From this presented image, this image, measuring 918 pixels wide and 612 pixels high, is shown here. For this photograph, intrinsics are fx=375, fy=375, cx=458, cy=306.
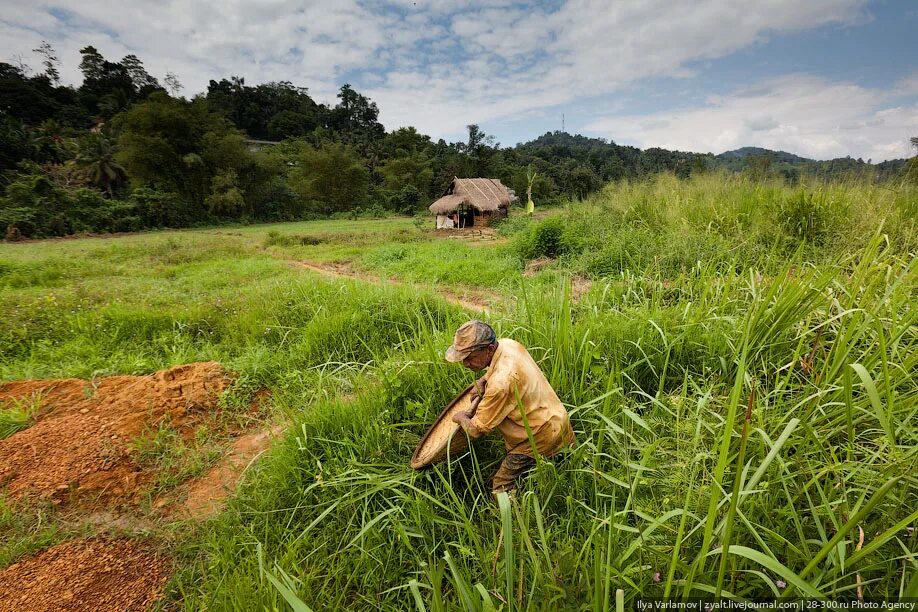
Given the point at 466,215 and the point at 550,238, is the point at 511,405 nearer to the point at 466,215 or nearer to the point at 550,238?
the point at 550,238

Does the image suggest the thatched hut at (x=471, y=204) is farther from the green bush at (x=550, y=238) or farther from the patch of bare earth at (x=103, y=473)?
the patch of bare earth at (x=103, y=473)

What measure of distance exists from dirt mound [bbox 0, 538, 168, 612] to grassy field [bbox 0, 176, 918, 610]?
0.14 meters

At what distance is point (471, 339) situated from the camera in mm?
2104

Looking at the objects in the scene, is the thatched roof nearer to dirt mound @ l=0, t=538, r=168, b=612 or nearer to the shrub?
the shrub

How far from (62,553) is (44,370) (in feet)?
10.5

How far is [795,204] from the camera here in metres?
5.42

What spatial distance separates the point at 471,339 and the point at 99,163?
3509 cm

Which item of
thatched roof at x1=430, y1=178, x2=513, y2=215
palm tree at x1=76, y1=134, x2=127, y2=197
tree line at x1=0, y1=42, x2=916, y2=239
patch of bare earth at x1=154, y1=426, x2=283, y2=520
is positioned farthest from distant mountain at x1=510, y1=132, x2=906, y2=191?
palm tree at x1=76, y1=134, x2=127, y2=197

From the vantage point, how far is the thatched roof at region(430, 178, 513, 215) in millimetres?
22312

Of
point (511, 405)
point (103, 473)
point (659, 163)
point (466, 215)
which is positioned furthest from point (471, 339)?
point (659, 163)

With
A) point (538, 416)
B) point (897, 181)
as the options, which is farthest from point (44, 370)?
point (897, 181)

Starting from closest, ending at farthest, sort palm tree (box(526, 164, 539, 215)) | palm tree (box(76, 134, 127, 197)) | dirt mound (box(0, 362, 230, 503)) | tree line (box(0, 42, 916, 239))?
dirt mound (box(0, 362, 230, 503)) → palm tree (box(526, 164, 539, 215)) → tree line (box(0, 42, 916, 239)) → palm tree (box(76, 134, 127, 197))

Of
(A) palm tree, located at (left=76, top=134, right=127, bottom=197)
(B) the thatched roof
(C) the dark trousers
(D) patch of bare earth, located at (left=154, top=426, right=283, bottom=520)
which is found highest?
(A) palm tree, located at (left=76, top=134, right=127, bottom=197)

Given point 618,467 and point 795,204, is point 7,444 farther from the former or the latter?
point 795,204
